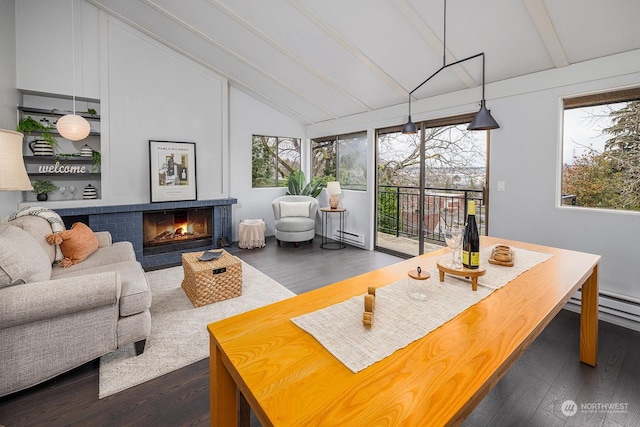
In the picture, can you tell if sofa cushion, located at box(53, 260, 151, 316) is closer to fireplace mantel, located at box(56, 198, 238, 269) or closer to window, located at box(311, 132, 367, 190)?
fireplace mantel, located at box(56, 198, 238, 269)

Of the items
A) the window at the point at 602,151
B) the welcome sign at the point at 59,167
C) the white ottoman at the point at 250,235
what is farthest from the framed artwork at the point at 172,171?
the window at the point at 602,151

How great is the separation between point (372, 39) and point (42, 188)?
4.49 m

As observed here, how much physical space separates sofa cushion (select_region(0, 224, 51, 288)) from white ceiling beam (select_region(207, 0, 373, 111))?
2.94 metres

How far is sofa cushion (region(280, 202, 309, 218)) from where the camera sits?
5.43 m

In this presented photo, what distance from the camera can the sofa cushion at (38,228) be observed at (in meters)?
2.48

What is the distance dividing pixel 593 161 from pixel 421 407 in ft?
10.8

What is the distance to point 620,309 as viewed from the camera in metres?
2.61

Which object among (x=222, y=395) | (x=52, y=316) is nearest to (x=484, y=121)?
(x=222, y=395)

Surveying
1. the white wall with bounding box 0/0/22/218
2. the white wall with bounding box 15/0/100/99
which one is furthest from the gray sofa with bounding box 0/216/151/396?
the white wall with bounding box 15/0/100/99

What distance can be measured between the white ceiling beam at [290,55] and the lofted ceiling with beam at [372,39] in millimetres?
14

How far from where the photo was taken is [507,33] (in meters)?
2.71

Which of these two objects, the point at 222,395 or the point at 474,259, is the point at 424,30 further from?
the point at 222,395

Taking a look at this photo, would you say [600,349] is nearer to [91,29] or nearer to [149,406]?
[149,406]

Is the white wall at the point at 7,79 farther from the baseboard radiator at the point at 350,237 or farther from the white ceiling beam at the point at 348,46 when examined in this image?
the baseboard radiator at the point at 350,237
